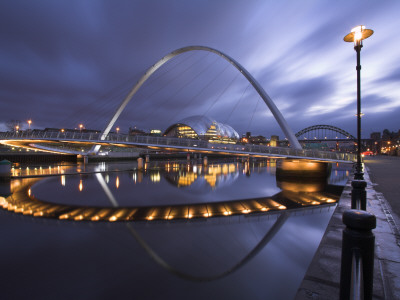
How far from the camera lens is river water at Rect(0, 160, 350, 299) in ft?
18.3

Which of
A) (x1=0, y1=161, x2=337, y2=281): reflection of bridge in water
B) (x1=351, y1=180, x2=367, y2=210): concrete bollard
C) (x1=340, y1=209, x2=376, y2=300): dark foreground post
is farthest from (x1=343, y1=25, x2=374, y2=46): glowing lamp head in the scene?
(x1=0, y1=161, x2=337, y2=281): reflection of bridge in water

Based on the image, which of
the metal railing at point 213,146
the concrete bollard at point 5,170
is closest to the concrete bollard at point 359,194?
the metal railing at point 213,146

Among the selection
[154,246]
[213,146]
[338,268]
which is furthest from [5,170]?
[338,268]

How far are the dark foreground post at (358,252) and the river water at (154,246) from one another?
3595 millimetres

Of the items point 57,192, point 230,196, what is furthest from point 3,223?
point 230,196

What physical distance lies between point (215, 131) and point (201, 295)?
106583 millimetres

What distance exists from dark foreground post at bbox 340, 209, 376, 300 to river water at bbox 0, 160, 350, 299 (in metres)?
3.59

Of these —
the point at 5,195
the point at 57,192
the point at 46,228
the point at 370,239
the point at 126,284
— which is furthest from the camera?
the point at 57,192

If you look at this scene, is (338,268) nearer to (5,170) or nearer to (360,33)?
(360,33)

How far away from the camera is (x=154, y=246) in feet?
26.3

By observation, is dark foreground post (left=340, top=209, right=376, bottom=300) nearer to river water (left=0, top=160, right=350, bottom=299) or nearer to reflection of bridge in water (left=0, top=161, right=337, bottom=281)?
river water (left=0, top=160, right=350, bottom=299)

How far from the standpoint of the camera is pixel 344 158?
26.8m

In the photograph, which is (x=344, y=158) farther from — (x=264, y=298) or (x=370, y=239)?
(x=370, y=239)

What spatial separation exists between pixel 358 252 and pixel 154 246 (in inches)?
280
